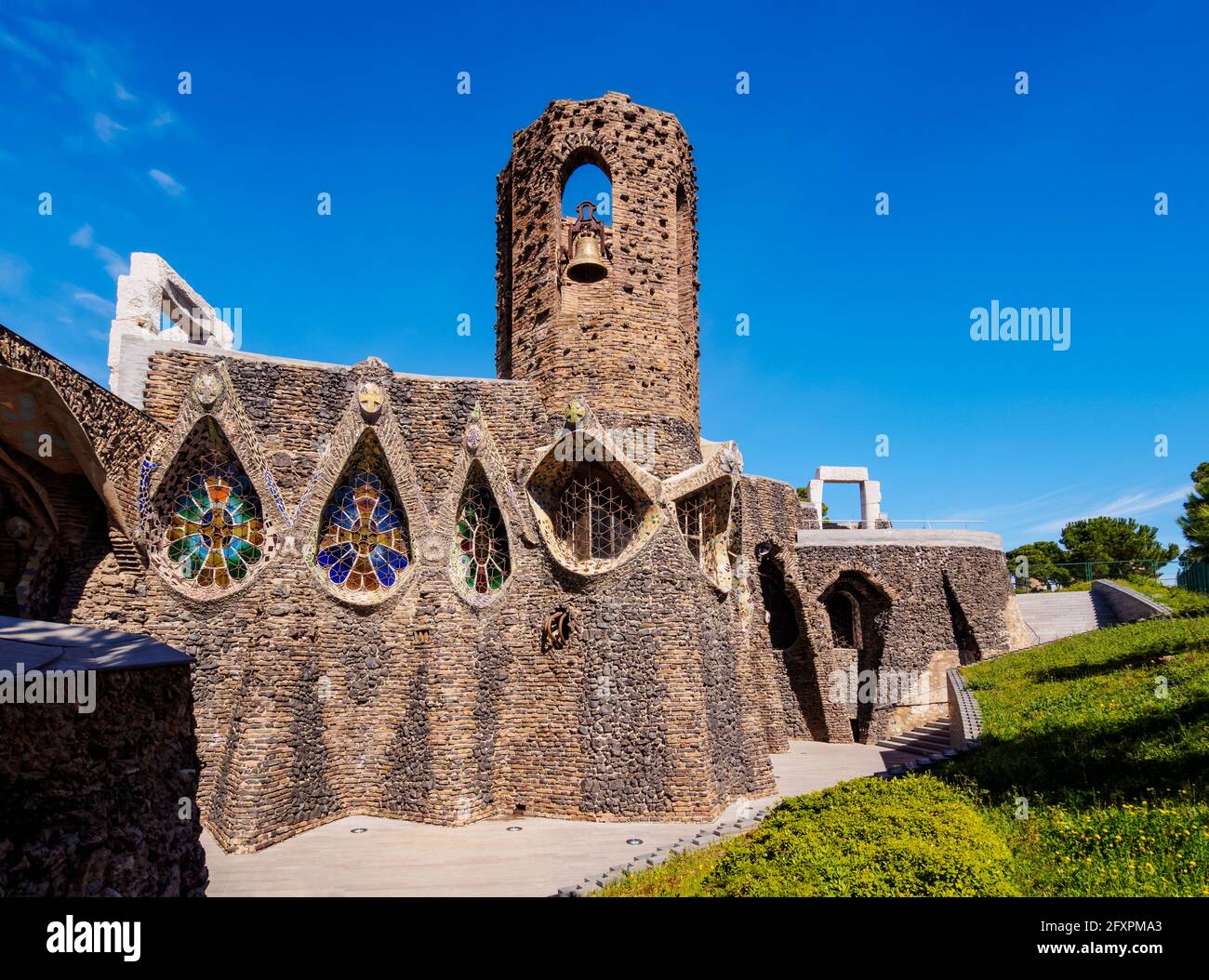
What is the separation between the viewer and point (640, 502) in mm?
12516

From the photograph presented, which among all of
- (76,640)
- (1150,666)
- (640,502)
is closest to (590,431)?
(640,502)

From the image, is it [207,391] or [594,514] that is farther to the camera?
[594,514]

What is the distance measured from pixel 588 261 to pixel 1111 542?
43856 mm

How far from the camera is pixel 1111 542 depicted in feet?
141

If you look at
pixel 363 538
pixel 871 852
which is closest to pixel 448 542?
pixel 363 538

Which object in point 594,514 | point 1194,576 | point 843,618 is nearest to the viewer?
point 594,514

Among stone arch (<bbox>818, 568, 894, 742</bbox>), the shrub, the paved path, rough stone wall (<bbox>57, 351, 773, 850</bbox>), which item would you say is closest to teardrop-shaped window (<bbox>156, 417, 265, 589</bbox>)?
rough stone wall (<bbox>57, 351, 773, 850</bbox>)

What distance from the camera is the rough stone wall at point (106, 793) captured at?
407 cm

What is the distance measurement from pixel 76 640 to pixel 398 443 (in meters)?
7.91

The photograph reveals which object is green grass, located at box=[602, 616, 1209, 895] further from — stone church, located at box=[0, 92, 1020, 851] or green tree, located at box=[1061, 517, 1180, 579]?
green tree, located at box=[1061, 517, 1180, 579]

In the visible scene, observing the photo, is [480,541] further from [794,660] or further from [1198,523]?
[1198,523]
